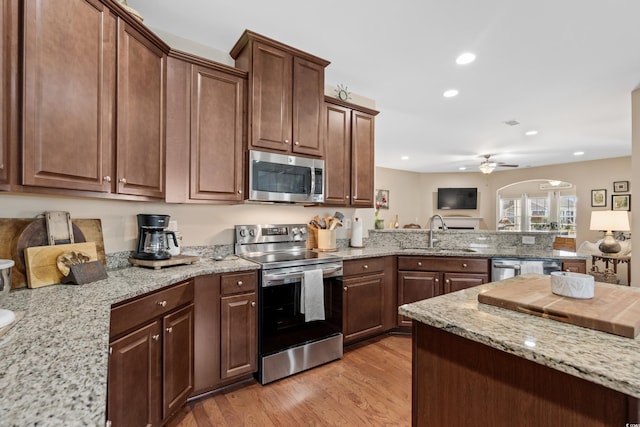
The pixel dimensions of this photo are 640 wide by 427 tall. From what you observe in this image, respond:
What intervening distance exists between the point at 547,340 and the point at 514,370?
125mm

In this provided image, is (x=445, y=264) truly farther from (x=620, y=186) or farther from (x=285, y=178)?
(x=620, y=186)

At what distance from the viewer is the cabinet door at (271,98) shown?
2.30 m

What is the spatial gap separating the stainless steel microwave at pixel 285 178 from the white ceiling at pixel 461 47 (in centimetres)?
97

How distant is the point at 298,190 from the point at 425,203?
7.81 metres

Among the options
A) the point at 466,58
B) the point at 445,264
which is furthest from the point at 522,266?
the point at 466,58

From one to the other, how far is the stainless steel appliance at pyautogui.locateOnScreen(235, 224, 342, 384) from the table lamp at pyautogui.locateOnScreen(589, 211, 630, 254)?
5.59 m

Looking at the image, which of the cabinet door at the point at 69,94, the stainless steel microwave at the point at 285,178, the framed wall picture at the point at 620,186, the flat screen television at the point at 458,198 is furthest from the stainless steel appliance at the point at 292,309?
the flat screen television at the point at 458,198

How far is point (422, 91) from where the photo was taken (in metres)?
3.27

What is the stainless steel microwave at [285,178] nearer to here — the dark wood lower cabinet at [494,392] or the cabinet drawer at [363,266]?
the cabinet drawer at [363,266]

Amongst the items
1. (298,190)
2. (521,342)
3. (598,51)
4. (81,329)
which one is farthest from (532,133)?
(81,329)

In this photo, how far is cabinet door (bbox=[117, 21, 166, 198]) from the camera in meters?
1.64

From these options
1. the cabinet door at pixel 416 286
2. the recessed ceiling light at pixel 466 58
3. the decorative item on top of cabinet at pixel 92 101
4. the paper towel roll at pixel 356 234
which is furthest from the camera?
the paper towel roll at pixel 356 234

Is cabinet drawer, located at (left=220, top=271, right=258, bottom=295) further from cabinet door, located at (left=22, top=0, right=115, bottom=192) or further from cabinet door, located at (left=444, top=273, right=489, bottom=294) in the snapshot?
cabinet door, located at (left=444, top=273, right=489, bottom=294)

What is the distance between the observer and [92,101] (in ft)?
4.83
